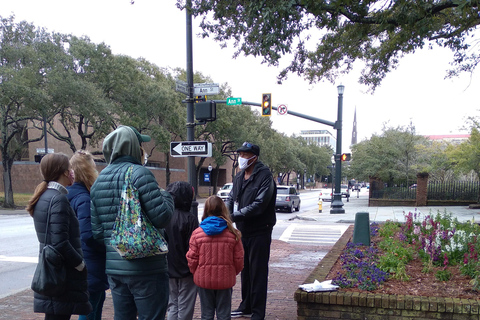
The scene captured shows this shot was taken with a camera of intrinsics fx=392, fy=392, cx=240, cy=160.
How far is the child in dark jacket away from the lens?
371 centimetres

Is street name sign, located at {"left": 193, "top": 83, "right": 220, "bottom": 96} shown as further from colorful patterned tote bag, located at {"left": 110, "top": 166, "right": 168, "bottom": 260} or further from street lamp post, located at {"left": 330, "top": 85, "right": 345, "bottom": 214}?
street lamp post, located at {"left": 330, "top": 85, "right": 345, "bottom": 214}

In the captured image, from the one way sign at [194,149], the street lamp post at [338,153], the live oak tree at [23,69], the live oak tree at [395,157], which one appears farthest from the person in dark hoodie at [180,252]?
the live oak tree at [395,157]

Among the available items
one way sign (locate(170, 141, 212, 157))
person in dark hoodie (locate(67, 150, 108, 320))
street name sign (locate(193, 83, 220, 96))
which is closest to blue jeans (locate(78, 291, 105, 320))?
person in dark hoodie (locate(67, 150, 108, 320))

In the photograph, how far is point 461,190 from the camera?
83.3 feet

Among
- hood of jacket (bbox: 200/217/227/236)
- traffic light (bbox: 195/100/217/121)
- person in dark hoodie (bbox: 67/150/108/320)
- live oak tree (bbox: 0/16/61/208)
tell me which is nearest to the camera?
person in dark hoodie (bbox: 67/150/108/320)

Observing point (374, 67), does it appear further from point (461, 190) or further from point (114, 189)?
point (461, 190)

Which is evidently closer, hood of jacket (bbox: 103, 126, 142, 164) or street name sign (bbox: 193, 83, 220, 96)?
hood of jacket (bbox: 103, 126, 142, 164)

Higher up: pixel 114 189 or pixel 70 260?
pixel 114 189

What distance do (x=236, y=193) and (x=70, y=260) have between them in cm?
225

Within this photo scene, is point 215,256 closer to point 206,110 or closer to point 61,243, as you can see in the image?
point 61,243

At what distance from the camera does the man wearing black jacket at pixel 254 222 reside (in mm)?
4383

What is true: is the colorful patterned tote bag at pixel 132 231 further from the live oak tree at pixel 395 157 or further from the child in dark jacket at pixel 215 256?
the live oak tree at pixel 395 157

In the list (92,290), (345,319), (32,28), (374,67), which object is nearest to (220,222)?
(92,290)

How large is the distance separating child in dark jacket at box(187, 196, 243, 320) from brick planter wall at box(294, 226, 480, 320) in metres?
0.76
